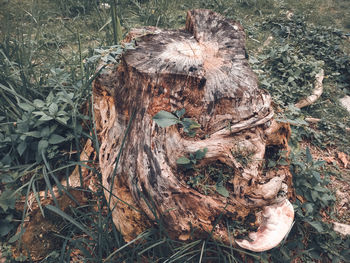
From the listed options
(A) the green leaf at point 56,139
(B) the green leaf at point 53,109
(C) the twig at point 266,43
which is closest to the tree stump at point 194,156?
(A) the green leaf at point 56,139

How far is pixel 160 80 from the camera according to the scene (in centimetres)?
155

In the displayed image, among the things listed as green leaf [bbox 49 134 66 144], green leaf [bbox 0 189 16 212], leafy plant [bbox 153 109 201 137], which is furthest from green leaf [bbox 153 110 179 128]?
green leaf [bbox 0 189 16 212]

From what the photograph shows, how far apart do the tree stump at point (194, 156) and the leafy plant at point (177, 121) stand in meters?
0.03

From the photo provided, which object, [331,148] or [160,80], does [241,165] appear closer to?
[160,80]

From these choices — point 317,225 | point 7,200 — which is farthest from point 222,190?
point 7,200

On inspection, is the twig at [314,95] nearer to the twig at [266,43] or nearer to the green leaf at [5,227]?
the twig at [266,43]

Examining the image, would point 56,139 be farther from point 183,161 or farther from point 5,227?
point 183,161

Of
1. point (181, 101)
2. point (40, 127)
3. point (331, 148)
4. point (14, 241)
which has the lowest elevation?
point (14, 241)

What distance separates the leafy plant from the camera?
1.42 meters

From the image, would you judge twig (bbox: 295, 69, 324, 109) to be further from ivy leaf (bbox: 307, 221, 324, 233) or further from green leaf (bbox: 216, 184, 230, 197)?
green leaf (bbox: 216, 184, 230, 197)

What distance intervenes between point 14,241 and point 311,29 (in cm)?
471

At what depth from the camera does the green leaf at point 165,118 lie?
1418 mm

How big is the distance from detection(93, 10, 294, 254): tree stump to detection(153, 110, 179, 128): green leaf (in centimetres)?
6

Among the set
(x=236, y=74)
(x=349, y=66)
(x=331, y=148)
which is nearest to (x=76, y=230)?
(x=236, y=74)
